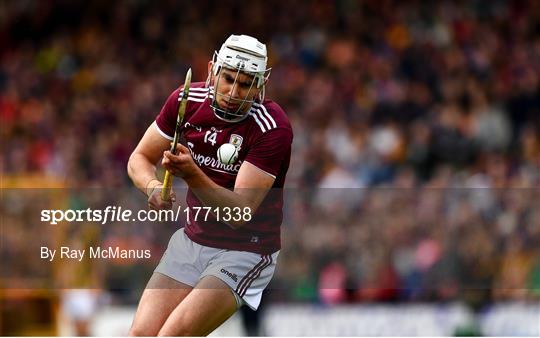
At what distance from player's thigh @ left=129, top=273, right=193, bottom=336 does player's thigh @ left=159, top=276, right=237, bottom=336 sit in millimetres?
79

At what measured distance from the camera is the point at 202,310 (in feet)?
18.2

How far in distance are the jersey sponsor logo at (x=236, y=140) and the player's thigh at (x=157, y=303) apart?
68 centimetres

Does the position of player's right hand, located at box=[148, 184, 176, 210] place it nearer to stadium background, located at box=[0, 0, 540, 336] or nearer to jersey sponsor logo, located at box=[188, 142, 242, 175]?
jersey sponsor logo, located at box=[188, 142, 242, 175]

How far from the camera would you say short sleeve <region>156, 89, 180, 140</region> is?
18.8ft

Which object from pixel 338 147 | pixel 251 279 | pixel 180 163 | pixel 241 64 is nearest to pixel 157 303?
pixel 251 279

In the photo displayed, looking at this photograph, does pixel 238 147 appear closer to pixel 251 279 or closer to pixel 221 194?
pixel 221 194

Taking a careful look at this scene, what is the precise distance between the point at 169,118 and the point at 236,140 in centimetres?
33

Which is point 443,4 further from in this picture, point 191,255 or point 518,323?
point 191,255

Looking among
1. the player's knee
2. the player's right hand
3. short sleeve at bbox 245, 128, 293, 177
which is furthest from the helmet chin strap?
the player's knee

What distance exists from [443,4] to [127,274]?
25.4ft

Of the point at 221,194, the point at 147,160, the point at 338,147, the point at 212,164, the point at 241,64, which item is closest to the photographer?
the point at 221,194

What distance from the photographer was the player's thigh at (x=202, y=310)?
5527 millimetres

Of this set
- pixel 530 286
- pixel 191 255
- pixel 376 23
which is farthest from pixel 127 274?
pixel 376 23

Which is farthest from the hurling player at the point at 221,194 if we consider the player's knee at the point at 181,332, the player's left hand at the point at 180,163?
the player's left hand at the point at 180,163
